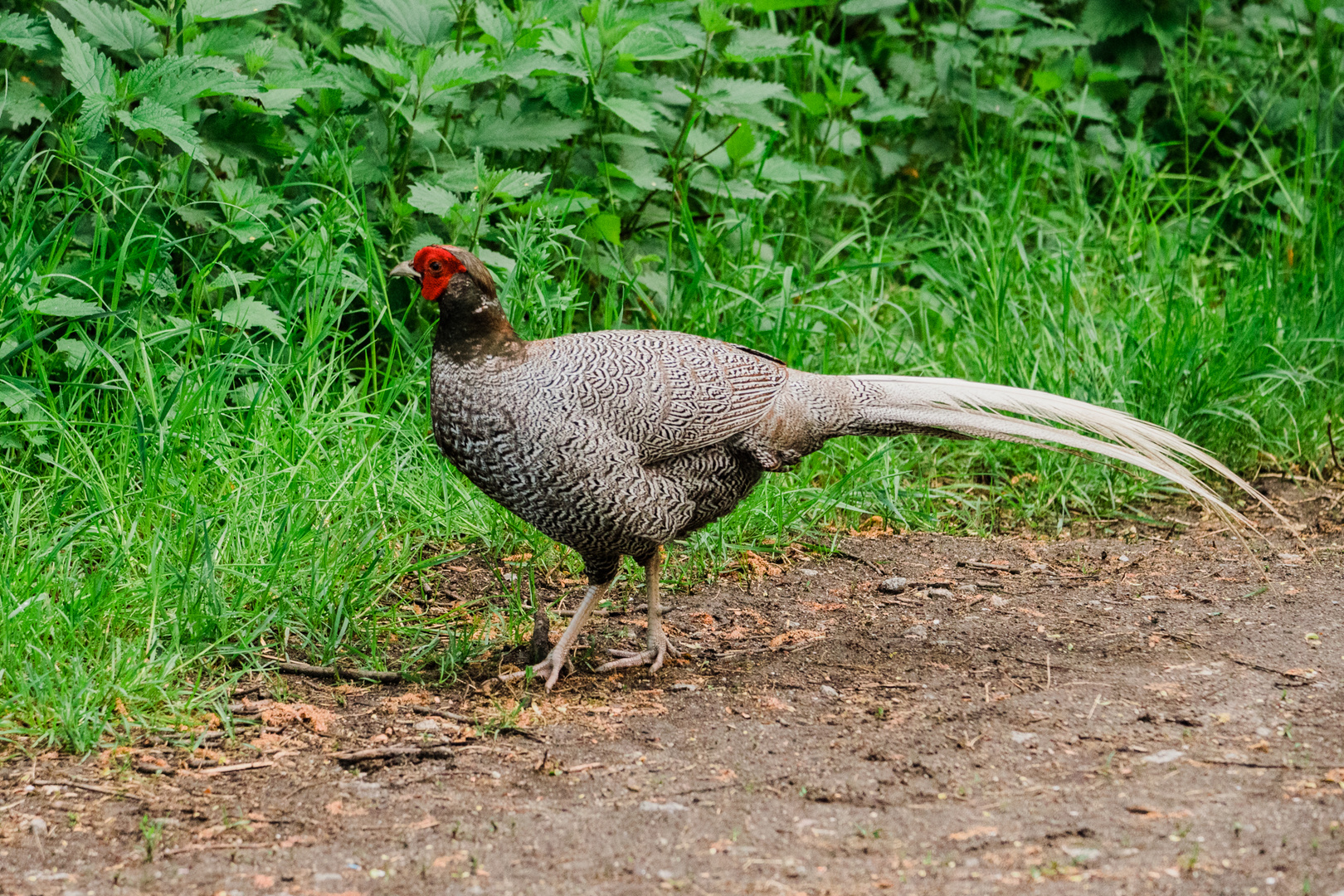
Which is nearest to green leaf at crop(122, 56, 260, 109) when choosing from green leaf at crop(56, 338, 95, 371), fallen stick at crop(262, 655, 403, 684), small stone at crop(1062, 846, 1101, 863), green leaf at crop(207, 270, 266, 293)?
green leaf at crop(207, 270, 266, 293)

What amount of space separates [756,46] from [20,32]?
302 cm

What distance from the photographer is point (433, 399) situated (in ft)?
12.4

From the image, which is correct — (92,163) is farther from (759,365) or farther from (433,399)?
(759,365)

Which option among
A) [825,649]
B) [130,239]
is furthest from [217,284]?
[825,649]

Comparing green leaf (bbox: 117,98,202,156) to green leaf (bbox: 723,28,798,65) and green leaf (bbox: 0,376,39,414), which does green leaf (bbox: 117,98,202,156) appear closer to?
green leaf (bbox: 0,376,39,414)

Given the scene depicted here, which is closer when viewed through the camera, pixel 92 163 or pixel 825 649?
pixel 825 649

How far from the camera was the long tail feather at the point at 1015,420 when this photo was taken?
12.7 feet

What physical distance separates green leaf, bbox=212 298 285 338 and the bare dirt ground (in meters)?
1.18

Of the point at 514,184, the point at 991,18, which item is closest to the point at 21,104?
the point at 514,184

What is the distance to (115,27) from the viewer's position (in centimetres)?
466

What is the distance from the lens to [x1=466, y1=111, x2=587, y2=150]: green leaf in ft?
17.3

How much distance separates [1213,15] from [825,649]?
221 inches

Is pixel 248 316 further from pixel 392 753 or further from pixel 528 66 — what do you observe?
pixel 392 753

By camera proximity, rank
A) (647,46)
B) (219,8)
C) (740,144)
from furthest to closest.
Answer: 1. (740,144)
2. (647,46)
3. (219,8)
